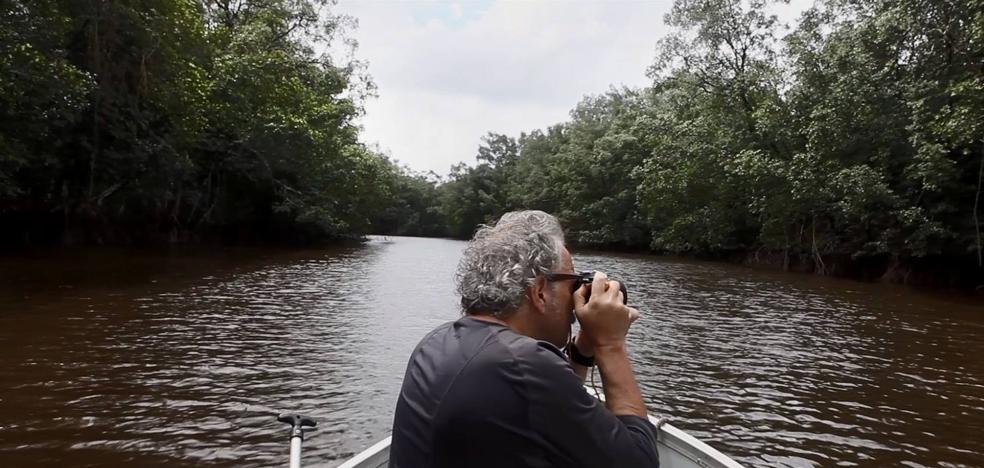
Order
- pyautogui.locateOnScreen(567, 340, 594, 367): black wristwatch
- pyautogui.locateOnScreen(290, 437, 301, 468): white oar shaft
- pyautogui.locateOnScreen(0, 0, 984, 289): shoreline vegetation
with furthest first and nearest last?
1. pyautogui.locateOnScreen(0, 0, 984, 289): shoreline vegetation
2. pyautogui.locateOnScreen(290, 437, 301, 468): white oar shaft
3. pyautogui.locateOnScreen(567, 340, 594, 367): black wristwatch

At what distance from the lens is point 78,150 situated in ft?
65.9

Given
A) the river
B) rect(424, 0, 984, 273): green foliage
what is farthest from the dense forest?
the river

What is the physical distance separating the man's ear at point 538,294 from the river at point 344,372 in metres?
3.57

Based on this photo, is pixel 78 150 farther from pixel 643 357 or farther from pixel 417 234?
pixel 417 234

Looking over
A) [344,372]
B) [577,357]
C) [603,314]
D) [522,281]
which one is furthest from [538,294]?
[344,372]

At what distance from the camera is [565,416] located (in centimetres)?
135

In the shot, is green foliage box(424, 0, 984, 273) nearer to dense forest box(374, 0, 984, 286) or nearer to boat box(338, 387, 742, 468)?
dense forest box(374, 0, 984, 286)

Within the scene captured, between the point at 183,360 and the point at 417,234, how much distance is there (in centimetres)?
9699

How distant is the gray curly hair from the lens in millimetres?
1591

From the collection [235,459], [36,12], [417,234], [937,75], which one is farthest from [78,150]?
[417,234]

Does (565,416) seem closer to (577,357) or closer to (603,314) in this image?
(603,314)

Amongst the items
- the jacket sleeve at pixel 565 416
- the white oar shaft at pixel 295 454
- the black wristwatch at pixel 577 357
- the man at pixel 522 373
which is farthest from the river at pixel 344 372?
the jacket sleeve at pixel 565 416

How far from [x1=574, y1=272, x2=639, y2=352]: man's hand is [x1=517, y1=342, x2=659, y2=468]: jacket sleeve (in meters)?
0.25

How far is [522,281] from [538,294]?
0.22 ft
